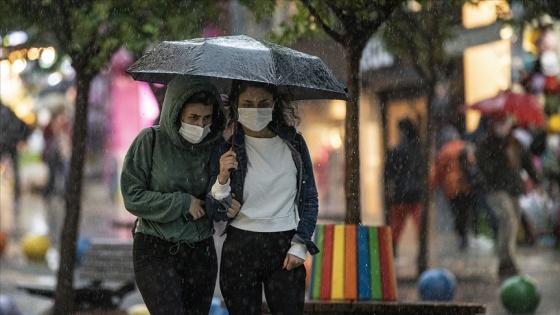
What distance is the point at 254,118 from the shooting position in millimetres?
5762

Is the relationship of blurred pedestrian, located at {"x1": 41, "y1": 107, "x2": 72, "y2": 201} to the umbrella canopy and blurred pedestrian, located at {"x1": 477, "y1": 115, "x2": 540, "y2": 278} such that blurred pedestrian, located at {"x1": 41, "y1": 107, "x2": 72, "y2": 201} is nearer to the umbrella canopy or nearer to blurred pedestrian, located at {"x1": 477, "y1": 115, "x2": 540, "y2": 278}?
blurred pedestrian, located at {"x1": 477, "y1": 115, "x2": 540, "y2": 278}

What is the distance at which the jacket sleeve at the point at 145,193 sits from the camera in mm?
5617

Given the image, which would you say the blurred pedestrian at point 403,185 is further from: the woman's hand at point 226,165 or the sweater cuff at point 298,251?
the woman's hand at point 226,165

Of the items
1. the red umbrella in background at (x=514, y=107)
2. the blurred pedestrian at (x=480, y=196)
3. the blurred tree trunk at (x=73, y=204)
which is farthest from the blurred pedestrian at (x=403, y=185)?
the blurred tree trunk at (x=73, y=204)

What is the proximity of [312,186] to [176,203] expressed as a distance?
721 mm

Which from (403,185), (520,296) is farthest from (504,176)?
(520,296)

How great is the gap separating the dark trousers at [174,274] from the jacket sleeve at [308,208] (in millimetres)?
457

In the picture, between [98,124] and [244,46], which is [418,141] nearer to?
[244,46]

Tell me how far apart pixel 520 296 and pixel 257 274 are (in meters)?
5.41

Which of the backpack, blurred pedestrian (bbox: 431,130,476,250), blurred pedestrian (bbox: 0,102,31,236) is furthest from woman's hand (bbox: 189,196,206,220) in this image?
blurred pedestrian (bbox: 0,102,31,236)

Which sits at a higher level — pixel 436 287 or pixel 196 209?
pixel 196 209

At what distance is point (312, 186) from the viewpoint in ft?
19.5

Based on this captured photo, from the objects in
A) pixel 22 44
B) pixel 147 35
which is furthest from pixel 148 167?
pixel 22 44

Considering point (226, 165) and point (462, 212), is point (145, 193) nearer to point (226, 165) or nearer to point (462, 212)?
point (226, 165)
